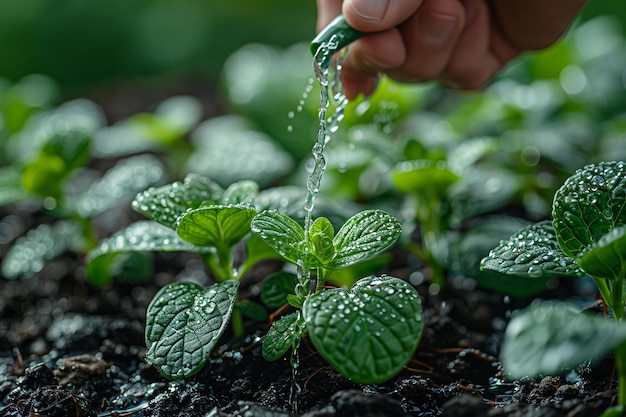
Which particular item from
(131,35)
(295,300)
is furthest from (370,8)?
(131,35)

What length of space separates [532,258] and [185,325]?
17.9 inches

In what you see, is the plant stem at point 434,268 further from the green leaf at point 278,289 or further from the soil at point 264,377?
the green leaf at point 278,289

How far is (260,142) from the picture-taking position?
162 centimetres

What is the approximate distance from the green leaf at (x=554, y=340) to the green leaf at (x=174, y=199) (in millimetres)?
486

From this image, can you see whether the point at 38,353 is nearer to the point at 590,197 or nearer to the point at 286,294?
the point at 286,294

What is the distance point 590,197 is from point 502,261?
0.44ft

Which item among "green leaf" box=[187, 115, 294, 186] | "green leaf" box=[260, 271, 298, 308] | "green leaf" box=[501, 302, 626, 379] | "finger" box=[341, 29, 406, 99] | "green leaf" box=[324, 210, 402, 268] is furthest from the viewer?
"green leaf" box=[187, 115, 294, 186]

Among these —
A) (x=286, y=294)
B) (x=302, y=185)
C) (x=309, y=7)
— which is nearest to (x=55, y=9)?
(x=309, y=7)

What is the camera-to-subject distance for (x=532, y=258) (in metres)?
0.89

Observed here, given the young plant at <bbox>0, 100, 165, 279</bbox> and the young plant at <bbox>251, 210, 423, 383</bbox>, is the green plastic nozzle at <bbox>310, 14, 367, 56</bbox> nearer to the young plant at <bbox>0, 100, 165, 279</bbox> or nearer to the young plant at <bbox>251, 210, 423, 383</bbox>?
the young plant at <bbox>251, 210, 423, 383</bbox>

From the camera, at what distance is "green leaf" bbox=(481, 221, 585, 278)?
861 millimetres

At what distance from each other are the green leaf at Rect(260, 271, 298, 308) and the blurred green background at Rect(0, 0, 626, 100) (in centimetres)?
181

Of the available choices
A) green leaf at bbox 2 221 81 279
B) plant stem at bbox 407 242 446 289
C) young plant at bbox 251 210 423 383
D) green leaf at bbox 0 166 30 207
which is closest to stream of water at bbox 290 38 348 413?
young plant at bbox 251 210 423 383

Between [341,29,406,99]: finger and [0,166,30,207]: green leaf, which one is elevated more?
[341,29,406,99]: finger
